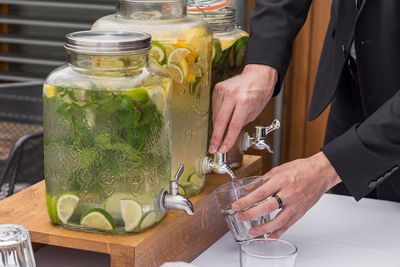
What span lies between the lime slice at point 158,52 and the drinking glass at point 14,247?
41 cm

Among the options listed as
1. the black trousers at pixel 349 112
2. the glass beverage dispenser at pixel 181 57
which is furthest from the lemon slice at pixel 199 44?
the black trousers at pixel 349 112

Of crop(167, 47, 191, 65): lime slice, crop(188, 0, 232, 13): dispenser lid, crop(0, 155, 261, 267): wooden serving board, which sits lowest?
crop(0, 155, 261, 267): wooden serving board

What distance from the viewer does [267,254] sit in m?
1.13

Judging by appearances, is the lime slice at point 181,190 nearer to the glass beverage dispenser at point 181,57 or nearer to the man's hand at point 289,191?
the glass beverage dispenser at point 181,57

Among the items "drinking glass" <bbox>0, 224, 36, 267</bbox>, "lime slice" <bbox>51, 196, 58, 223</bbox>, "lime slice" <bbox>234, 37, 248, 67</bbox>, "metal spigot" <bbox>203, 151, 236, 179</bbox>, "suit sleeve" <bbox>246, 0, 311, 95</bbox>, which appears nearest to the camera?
"drinking glass" <bbox>0, 224, 36, 267</bbox>

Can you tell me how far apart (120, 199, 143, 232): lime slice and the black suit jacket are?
47 centimetres

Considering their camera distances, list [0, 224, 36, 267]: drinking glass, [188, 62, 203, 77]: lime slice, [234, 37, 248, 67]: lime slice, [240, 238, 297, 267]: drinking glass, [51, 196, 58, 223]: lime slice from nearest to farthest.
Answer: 1. [0, 224, 36, 267]: drinking glass
2. [240, 238, 297, 267]: drinking glass
3. [51, 196, 58, 223]: lime slice
4. [188, 62, 203, 77]: lime slice
5. [234, 37, 248, 67]: lime slice

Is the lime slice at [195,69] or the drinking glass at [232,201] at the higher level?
the lime slice at [195,69]

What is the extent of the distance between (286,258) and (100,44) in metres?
0.45

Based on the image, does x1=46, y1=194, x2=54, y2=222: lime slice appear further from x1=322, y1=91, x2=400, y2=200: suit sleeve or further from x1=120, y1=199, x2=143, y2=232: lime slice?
x1=322, y1=91, x2=400, y2=200: suit sleeve

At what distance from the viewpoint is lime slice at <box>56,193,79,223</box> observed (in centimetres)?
114

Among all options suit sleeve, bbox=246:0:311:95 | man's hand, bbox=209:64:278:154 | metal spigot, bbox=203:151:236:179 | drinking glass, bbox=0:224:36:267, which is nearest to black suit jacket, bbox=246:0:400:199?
suit sleeve, bbox=246:0:311:95

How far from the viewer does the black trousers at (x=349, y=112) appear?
1.91 meters

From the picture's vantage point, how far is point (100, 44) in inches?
42.1
